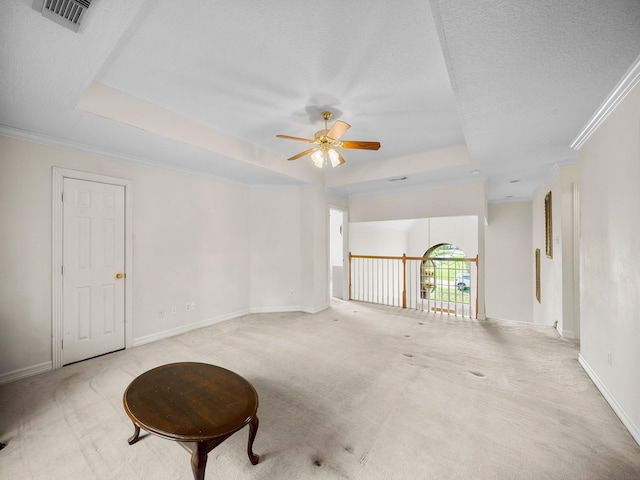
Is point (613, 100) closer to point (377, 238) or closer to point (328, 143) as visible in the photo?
point (328, 143)

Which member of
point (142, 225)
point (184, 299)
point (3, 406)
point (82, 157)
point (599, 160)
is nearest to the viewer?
point (3, 406)

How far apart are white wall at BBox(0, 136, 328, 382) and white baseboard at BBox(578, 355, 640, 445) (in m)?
3.66

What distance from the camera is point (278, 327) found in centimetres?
417

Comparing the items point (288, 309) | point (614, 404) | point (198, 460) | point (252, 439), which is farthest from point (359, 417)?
point (288, 309)

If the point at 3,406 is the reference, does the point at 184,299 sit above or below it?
above

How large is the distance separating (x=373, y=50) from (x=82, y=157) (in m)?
3.36

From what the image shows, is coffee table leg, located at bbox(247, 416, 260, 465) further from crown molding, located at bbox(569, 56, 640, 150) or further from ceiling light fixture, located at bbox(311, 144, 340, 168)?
crown molding, located at bbox(569, 56, 640, 150)

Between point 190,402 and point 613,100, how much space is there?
144 inches

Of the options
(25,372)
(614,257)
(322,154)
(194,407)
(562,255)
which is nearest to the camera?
(194,407)

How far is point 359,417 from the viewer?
203 cm

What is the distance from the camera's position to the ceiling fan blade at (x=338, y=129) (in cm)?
244

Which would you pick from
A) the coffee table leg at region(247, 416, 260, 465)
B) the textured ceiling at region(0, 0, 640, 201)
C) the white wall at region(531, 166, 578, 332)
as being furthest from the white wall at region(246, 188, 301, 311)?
the white wall at region(531, 166, 578, 332)

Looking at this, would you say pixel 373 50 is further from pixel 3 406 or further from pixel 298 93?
pixel 3 406

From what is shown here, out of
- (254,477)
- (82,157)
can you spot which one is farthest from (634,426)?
(82,157)
